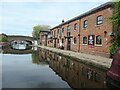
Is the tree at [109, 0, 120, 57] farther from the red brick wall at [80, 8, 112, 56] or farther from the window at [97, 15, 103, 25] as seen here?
the window at [97, 15, 103, 25]

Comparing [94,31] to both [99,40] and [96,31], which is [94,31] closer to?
[96,31]

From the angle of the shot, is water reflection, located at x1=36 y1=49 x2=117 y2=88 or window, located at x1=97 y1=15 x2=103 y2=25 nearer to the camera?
water reflection, located at x1=36 y1=49 x2=117 y2=88

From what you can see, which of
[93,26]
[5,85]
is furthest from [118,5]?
[5,85]

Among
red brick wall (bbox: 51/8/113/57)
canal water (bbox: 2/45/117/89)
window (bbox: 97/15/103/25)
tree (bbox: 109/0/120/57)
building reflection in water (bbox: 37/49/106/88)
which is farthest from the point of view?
window (bbox: 97/15/103/25)

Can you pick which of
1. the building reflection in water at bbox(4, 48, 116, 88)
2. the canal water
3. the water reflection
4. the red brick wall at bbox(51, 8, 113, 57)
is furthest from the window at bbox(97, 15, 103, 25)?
the water reflection

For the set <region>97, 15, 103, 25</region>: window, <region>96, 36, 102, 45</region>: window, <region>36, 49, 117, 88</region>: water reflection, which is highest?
<region>97, 15, 103, 25</region>: window

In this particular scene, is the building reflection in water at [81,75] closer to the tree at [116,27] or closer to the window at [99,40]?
the tree at [116,27]

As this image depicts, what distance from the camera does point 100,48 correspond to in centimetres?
1584

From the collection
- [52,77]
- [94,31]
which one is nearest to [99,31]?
Answer: [94,31]

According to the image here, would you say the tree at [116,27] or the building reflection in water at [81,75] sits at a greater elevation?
the tree at [116,27]

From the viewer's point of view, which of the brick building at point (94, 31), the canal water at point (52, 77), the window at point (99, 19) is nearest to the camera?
the canal water at point (52, 77)

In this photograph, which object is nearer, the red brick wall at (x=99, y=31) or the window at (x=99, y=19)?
the red brick wall at (x=99, y=31)

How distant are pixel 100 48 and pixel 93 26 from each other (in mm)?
3729

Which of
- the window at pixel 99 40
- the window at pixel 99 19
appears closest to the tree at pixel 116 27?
the window at pixel 99 40
